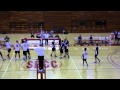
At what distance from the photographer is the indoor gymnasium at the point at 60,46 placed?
49.2ft

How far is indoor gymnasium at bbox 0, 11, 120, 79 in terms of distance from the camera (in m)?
15.0

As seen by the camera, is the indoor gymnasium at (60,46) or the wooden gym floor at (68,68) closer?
the wooden gym floor at (68,68)

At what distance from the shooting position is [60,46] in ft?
67.7

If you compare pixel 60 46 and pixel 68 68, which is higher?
pixel 60 46

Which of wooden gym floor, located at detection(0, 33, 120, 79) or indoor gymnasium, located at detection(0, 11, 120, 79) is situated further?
indoor gymnasium, located at detection(0, 11, 120, 79)

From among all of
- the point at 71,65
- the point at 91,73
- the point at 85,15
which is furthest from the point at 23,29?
the point at 91,73

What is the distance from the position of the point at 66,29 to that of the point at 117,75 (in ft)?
64.7

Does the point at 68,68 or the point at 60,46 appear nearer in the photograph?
the point at 68,68

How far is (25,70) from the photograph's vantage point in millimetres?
15664
